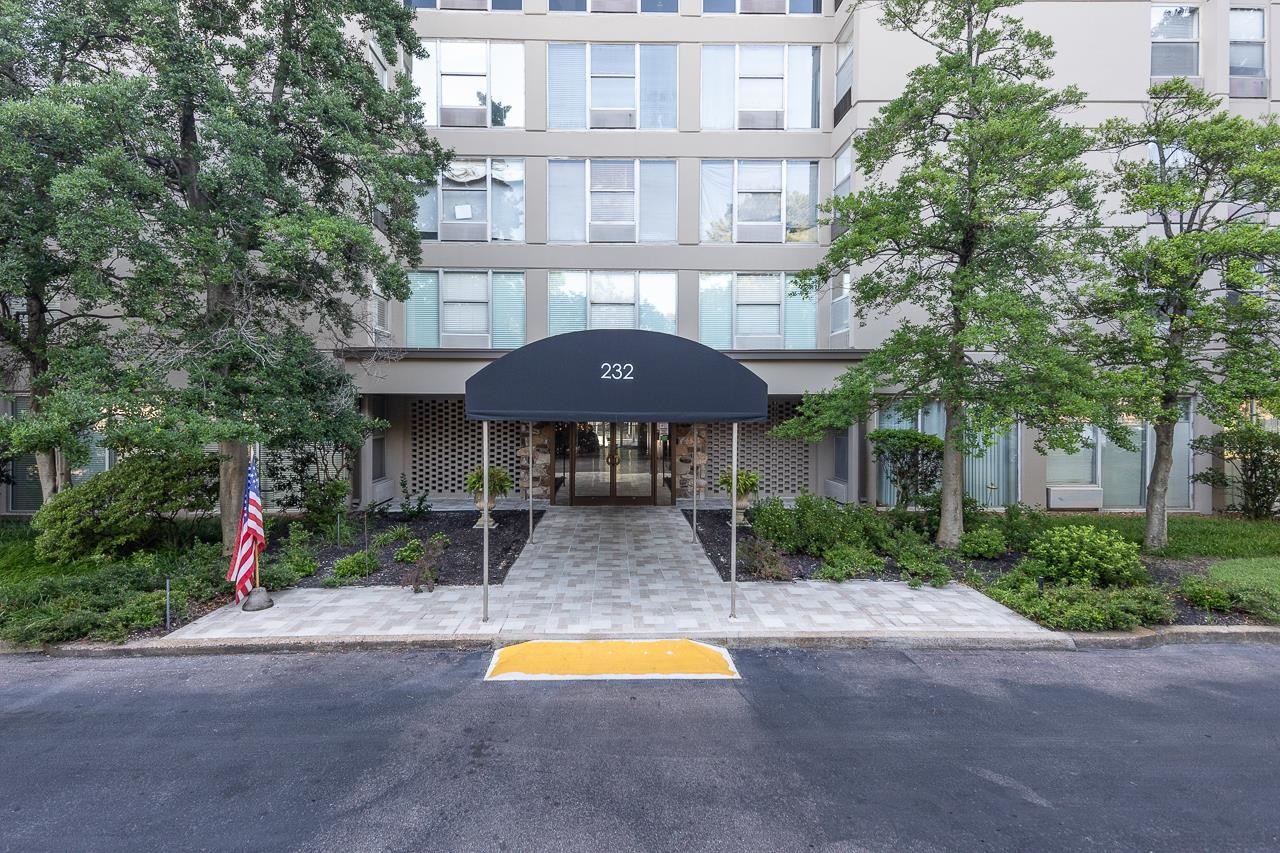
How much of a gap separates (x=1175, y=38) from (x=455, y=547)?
780 inches

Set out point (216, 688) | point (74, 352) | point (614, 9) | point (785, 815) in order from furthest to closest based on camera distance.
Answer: point (614, 9) → point (74, 352) → point (216, 688) → point (785, 815)

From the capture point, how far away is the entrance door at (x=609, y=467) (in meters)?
14.9

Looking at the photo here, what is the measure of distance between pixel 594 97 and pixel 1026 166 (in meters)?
10.1

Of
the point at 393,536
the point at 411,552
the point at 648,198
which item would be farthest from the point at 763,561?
the point at 648,198

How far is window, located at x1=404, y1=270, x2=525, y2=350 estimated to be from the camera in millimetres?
13711

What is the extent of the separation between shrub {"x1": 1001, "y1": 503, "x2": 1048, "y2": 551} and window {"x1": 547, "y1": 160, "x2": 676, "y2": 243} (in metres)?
9.60

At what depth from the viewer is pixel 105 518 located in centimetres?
842

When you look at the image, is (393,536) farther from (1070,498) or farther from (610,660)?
(1070,498)

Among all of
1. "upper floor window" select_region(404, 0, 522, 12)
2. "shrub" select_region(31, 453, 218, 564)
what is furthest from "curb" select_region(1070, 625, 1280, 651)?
"upper floor window" select_region(404, 0, 522, 12)

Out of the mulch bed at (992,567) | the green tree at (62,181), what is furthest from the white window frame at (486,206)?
the mulch bed at (992,567)

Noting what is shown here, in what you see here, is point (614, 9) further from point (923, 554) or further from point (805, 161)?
point (923, 554)

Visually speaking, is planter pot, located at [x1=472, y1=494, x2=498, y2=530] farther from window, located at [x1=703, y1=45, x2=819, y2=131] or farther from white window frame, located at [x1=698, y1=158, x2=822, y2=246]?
window, located at [x1=703, y1=45, x2=819, y2=131]

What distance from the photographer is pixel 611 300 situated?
1396 centimetres

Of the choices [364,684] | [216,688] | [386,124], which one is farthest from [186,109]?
[364,684]
